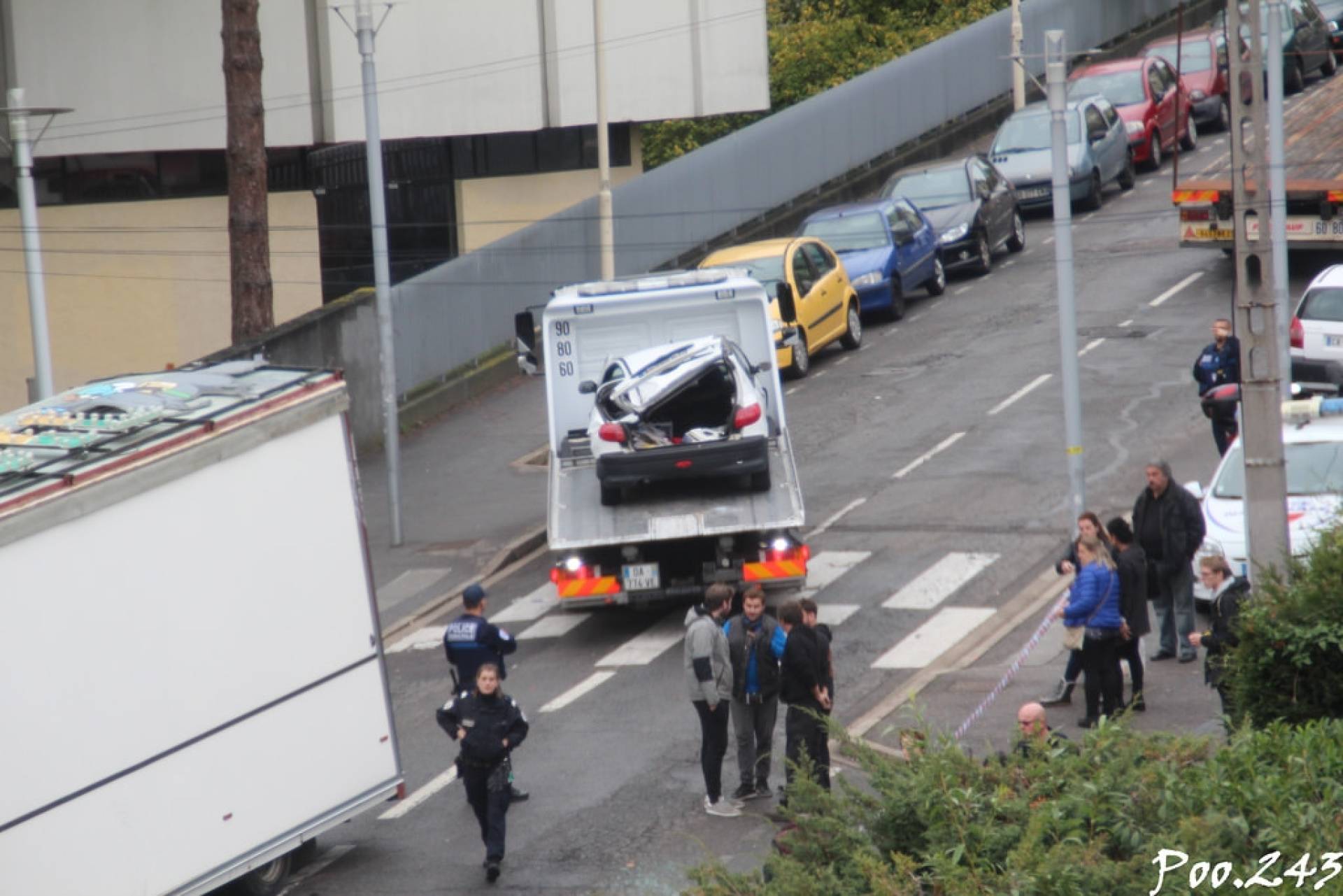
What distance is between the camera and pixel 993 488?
20641 mm

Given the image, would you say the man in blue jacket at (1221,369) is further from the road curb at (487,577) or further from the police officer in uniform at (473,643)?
the police officer in uniform at (473,643)

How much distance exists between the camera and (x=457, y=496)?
2364cm

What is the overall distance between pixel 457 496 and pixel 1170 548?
10864 millimetres

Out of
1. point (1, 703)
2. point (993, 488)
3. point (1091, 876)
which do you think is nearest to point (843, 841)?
point (1091, 876)

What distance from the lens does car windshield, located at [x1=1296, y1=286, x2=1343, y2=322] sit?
2186 centimetres

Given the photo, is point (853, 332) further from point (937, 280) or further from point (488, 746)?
point (488, 746)

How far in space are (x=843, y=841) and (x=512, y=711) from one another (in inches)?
215

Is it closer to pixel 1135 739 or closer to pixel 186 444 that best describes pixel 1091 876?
pixel 1135 739

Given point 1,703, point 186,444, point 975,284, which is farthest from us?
point 975,284

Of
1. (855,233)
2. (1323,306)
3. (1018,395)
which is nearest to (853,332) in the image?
(855,233)

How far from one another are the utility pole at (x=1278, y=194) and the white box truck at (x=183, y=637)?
11757 millimetres

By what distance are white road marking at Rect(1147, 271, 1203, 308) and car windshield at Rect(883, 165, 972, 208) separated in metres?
4.06

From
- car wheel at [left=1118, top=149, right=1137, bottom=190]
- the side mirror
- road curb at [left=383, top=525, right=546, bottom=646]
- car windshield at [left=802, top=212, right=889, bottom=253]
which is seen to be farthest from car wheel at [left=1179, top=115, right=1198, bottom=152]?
road curb at [left=383, top=525, right=546, bottom=646]

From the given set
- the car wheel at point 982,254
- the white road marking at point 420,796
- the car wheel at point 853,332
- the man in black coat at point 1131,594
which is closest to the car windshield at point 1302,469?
the man in black coat at point 1131,594
